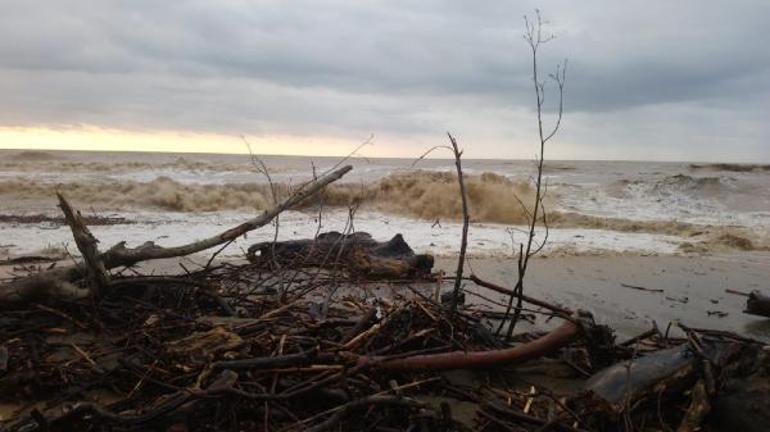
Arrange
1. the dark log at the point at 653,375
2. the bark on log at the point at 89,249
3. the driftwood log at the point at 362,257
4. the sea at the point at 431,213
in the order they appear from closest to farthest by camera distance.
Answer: the dark log at the point at 653,375 → the bark on log at the point at 89,249 → the driftwood log at the point at 362,257 → the sea at the point at 431,213

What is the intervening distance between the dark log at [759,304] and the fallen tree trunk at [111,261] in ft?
12.7

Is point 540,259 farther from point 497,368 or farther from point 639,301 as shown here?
point 497,368

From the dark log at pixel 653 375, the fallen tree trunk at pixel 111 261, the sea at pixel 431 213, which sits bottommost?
the sea at pixel 431 213

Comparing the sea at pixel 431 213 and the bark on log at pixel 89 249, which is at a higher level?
the bark on log at pixel 89 249

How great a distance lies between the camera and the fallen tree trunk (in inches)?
167

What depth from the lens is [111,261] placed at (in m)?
4.62

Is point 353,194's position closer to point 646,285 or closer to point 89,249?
point 646,285

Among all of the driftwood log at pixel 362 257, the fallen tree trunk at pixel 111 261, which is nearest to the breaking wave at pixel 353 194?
the driftwood log at pixel 362 257

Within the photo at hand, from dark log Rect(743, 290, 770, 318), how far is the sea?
2.79 m

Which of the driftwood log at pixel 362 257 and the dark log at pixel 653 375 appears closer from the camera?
the dark log at pixel 653 375

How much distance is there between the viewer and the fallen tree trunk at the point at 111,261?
167 inches

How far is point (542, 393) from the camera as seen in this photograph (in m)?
3.12

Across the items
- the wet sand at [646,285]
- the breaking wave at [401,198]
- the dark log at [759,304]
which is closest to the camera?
the dark log at [759,304]

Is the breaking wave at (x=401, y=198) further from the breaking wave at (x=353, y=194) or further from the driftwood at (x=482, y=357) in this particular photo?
the driftwood at (x=482, y=357)
